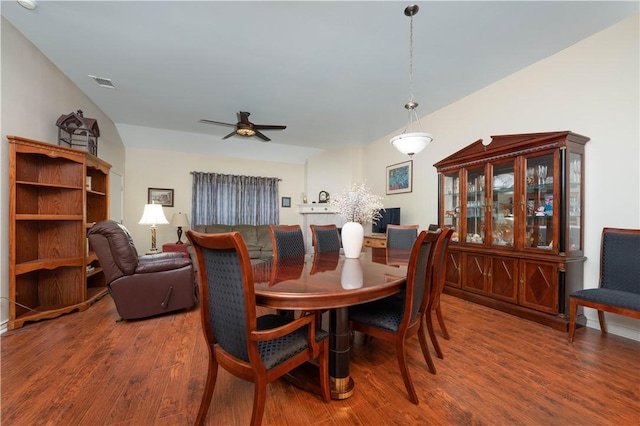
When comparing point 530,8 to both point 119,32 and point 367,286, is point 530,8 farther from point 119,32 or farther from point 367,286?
point 119,32

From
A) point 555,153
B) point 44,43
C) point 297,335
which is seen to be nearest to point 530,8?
point 555,153

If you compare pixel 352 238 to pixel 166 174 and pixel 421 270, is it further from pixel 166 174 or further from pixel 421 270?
pixel 166 174

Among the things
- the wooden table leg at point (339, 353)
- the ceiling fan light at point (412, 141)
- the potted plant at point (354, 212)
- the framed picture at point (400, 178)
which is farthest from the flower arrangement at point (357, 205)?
the framed picture at point (400, 178)

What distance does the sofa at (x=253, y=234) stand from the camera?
17.6 ft

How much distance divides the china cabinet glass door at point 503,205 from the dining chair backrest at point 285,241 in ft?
7.60

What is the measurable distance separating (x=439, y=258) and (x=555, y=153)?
1.79 metres

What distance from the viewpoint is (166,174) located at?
5.66 metres

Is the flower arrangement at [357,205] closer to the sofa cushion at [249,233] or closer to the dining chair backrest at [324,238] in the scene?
the dining chair backrest at [324,238]

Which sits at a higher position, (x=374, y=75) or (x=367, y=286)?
(x=374, y=75)

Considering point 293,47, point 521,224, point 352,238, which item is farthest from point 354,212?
point 521,224

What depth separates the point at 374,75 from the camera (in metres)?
3.24

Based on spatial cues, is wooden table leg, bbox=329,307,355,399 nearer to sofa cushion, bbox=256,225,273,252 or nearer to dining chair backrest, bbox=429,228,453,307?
dining chair backrest, bbox=429,228,453,307

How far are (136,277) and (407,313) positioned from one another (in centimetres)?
262

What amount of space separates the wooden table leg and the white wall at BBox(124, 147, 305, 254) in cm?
503
